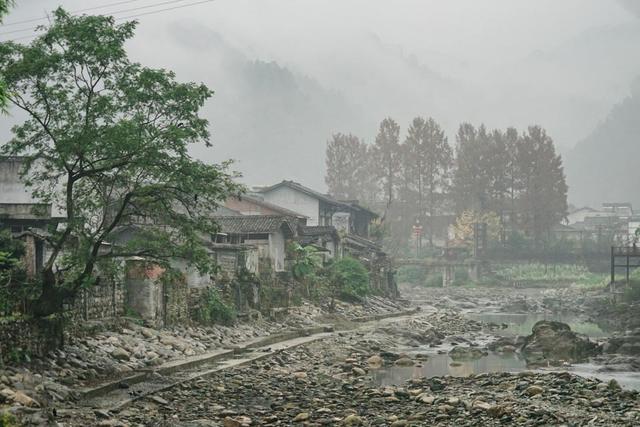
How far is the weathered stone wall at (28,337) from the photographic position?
18.1 metres

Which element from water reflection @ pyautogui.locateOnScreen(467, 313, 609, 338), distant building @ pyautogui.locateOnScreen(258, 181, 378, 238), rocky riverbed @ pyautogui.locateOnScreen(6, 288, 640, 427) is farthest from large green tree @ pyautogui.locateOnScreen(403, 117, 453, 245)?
rocky riverbed @ pyautogui.locateOnScreen(6, 288, 640, 427)

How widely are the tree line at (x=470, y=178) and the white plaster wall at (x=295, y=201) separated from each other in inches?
1301

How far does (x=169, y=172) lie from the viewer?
20344 mm

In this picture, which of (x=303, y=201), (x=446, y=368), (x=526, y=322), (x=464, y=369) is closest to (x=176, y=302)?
(x=446, y=368)

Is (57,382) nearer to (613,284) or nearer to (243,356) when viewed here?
(243,356)

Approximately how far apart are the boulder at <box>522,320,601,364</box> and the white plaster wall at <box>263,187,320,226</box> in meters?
35.6

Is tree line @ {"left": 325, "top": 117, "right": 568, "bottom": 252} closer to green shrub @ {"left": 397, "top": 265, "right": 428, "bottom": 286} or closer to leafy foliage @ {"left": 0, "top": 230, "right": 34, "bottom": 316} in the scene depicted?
green shrub @ {"left": 397, "top": 265, "right": 428, "bottom": 286}

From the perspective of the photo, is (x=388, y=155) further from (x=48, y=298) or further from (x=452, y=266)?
(x=48, y=298)

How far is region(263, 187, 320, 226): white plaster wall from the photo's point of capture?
225 feet

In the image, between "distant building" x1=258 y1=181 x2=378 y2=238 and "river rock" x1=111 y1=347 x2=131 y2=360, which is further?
"distant building" x1=258 y1=181 x2=378 y2=238

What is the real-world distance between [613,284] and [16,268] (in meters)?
50.4

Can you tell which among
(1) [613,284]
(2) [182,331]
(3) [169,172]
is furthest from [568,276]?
(3) [169,172]

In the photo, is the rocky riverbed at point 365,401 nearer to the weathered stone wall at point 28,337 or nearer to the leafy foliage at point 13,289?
the weathered stone wall at point 28,337

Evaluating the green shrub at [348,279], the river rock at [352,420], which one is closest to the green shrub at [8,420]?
the river rock at [352,420]
